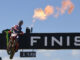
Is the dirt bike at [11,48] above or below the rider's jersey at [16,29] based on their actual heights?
below

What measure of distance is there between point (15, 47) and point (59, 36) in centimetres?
436

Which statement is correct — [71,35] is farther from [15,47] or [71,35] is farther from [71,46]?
[15,47]

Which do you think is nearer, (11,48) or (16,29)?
(16,29)

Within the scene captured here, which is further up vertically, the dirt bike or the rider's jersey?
the rider's jersey

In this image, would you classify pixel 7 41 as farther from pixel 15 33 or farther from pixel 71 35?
pixel 71 35

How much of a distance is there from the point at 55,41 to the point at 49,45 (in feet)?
2.30

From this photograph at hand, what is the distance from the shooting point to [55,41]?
32531 millimetres

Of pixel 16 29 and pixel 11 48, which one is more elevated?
Answer: pixel 16 29

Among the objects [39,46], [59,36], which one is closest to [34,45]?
[39,46]

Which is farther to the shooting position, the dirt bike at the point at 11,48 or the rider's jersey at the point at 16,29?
the dirt bike at the point at 11,48

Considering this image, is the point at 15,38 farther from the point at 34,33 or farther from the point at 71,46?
the point at 71,46

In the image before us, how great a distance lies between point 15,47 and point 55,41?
3.88 meters

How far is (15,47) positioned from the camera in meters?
32.7

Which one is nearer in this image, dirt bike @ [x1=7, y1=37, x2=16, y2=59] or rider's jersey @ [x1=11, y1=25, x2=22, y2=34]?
rider's jersey @ [x1=11, y1=25, x2=22, y2=34]
